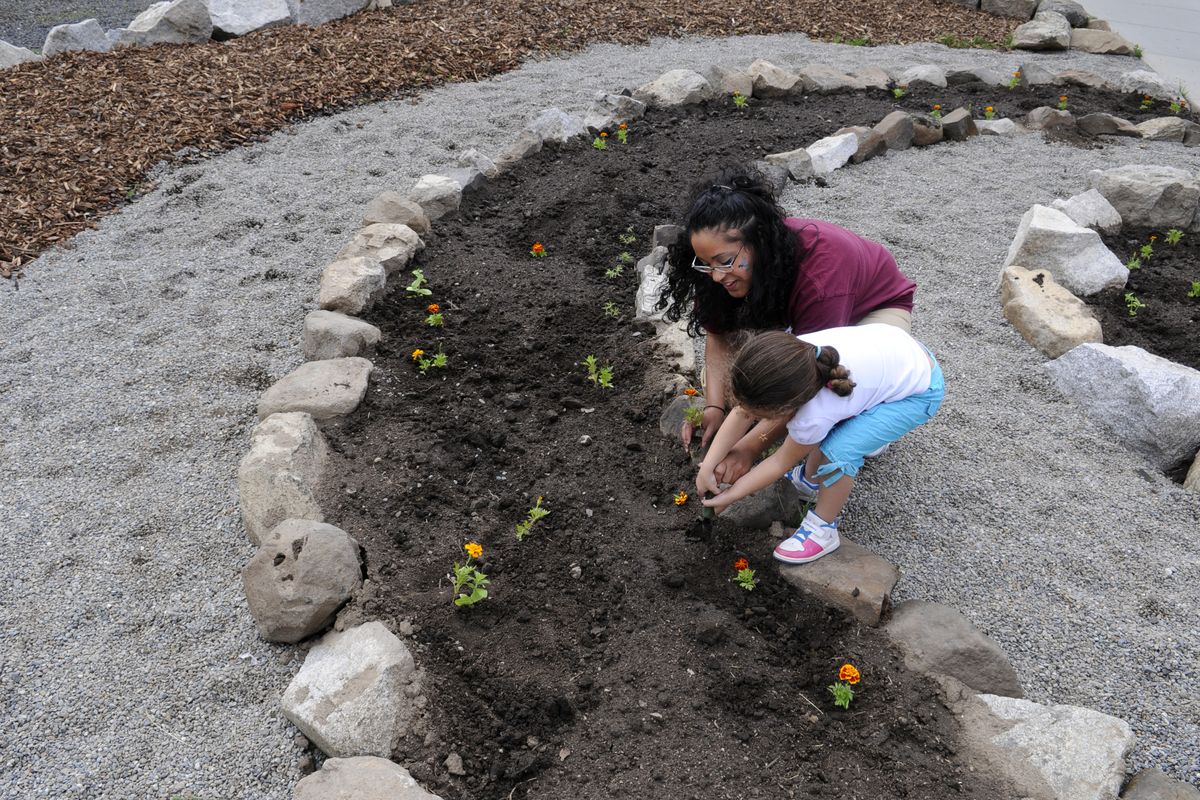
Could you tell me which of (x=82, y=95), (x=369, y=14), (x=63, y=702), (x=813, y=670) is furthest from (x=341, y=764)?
(x=369, y=14)

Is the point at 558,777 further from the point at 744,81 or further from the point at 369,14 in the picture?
the point at 369,14

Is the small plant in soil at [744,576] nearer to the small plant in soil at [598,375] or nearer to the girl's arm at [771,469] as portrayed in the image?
the girl's arm at [771,469]

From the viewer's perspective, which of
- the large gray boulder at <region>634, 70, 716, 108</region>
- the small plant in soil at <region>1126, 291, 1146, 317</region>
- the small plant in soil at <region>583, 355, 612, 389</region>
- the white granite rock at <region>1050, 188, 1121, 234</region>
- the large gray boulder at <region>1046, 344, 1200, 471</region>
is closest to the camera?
the large gray boulder at <region>1046, 344, 1200, 471</region>

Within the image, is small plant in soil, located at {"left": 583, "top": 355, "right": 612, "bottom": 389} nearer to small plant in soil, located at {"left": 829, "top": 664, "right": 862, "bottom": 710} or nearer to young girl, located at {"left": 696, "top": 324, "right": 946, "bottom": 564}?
young girl, located at {"left": 696, "top": 324, "right": 946, "bottom": 564}

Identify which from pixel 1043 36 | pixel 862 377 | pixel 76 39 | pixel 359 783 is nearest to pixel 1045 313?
pixel 862 377

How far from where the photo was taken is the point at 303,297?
464cm

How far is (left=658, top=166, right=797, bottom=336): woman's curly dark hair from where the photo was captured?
2922mm

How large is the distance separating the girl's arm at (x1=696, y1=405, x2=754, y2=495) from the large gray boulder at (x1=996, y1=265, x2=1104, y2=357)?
2056 mm

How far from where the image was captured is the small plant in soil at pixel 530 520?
3.13 m

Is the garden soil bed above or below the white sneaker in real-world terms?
below

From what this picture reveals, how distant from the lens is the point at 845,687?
8.23 ft

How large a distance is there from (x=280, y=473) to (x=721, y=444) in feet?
5.34

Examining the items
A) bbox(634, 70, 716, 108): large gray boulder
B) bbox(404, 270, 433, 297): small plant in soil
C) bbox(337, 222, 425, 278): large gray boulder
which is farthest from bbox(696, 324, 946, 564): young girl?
bbox(634, 70, 716, 108): large gray boulder

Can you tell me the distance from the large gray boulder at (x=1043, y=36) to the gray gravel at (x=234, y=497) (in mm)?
4106
